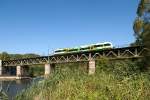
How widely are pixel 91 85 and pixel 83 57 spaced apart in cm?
7680

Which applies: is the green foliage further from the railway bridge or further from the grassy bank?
the grassy bank

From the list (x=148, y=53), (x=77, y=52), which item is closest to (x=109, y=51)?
(x=77, y=52)

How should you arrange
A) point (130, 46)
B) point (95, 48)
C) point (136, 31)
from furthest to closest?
1. point (95, 48)
2. point (130, 46)
3. point (136, 31)

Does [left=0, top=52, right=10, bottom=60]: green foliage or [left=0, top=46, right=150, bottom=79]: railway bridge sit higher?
[left=0, top=52, right=10, bottom=60]: green foliage

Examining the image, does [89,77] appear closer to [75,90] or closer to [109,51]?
[75,90]

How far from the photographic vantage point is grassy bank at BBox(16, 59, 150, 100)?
16078 millimetres

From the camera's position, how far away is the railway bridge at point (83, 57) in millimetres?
77069

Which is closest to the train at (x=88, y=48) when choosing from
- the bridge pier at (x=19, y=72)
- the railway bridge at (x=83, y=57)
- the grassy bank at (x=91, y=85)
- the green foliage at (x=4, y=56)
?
the railway bridge at (x=83, y=57)

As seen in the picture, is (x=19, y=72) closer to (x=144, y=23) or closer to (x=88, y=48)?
(x=88, y=48)

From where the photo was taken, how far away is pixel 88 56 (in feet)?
301

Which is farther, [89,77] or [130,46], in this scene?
[130,46]

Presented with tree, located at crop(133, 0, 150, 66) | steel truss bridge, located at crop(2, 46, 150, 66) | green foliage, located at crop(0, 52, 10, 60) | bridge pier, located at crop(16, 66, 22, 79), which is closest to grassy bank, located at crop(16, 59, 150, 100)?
tree, located at crop(133, 0, 150, 66)

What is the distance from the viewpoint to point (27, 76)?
12675cm

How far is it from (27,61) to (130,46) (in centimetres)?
5504
